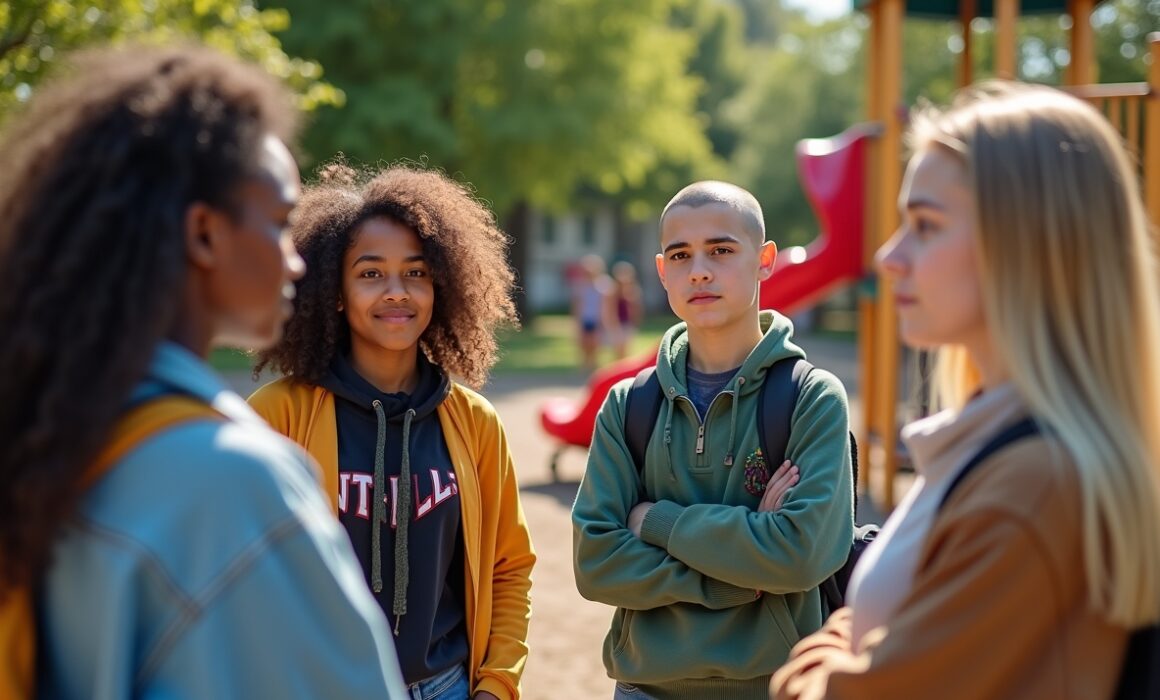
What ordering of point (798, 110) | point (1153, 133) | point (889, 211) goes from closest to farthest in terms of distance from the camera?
1. point (1153, 133)
2. point (889, 211)
3. point (798, 110)

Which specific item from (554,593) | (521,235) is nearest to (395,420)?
(554,593)

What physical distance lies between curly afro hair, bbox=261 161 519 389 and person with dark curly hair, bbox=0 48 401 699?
5.36 feet

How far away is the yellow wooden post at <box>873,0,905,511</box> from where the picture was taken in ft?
30.5

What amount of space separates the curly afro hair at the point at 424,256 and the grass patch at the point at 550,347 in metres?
13.2

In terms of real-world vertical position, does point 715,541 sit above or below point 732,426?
below

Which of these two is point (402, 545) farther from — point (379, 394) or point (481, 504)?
point (379, 394)

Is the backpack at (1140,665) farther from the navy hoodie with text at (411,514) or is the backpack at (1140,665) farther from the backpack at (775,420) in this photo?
the navy hoodie with text at (411,514)

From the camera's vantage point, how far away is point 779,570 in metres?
2.86

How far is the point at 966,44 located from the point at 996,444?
10.4m

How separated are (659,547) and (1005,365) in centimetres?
144

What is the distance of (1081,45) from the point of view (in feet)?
33.2

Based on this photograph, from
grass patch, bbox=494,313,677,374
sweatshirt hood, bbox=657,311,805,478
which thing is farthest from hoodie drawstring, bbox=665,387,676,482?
grass patch, bbox=494,313,677,374

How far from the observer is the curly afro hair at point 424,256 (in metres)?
3.31

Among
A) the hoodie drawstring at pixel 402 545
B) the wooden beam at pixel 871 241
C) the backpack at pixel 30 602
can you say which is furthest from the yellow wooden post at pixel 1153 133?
the backpack at pixel 30 602
